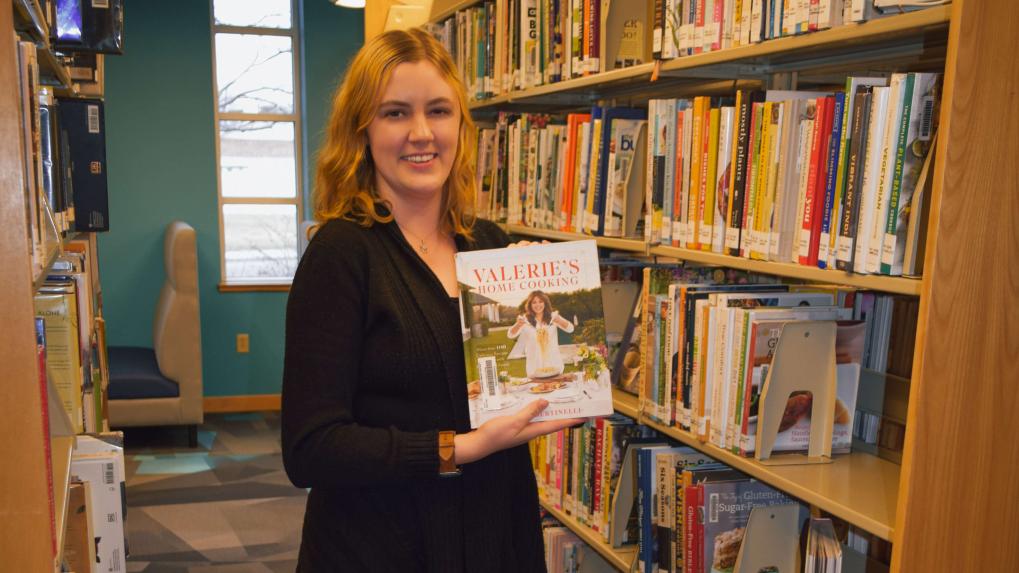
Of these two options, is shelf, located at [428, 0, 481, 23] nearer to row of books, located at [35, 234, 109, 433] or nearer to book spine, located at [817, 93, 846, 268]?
row of books, located at [35, 234, 109, 433]

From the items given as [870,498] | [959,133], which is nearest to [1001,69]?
[959,133]

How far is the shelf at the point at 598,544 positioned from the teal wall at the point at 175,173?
3589 millimetres

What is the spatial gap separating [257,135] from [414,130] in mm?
4716

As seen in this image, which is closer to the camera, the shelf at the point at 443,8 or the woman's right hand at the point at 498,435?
the woman's right hand at the point at 498,435

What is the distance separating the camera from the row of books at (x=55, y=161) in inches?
47.0

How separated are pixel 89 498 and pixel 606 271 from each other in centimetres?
141

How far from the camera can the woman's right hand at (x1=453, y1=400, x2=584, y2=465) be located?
1314 mm

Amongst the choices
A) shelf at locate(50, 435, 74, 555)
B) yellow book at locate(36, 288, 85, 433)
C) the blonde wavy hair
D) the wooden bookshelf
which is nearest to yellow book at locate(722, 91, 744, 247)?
the wooden bookshelf

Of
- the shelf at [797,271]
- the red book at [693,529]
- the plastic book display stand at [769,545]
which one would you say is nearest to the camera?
the shelf at [797,271]

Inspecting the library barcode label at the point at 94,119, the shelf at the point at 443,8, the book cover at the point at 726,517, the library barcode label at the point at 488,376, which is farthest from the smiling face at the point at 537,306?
the shelf at the point at 443,8

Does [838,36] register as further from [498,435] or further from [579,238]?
[579,238]

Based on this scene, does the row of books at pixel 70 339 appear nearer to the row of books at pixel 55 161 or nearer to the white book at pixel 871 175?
the row of books at pixel 55 161

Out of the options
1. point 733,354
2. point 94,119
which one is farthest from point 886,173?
point 94,119

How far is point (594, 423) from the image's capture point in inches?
87.7
